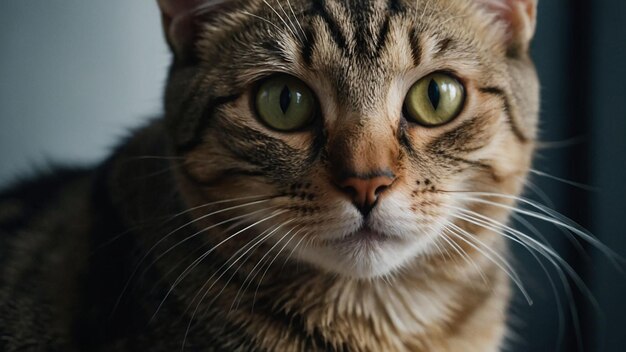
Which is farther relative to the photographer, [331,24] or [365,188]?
[331,24]

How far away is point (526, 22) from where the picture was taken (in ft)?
3.18

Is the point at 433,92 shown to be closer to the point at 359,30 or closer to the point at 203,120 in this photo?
the point at 359,30

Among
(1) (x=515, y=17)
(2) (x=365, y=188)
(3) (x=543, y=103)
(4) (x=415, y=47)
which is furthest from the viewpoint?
(3) (x=543, y=103)

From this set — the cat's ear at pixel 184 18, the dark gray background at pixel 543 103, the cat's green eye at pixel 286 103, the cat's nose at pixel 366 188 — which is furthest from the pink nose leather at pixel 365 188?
the dark gray background at pixel 543 103

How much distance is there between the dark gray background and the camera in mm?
1282

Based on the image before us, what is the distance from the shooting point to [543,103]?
1.36 m

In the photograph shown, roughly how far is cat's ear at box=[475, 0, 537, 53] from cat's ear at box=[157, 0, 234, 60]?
0.38 meters

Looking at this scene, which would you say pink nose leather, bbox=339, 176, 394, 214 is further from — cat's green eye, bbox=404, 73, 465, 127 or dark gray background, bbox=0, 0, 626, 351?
dark gray background, bbox=0, 0, 626, 351

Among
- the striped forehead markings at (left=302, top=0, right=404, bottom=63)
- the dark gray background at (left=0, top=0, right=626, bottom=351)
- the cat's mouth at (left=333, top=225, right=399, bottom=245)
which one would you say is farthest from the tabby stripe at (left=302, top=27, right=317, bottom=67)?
the dark gray background at (left=0, top=0, right=626, bottom=351)

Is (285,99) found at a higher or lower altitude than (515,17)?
lower

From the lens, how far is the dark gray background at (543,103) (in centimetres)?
128

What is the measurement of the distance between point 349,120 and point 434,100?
0.43ft

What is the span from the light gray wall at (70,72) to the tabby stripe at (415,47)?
618mm

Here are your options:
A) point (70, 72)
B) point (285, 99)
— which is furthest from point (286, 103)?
point (70, 72)
